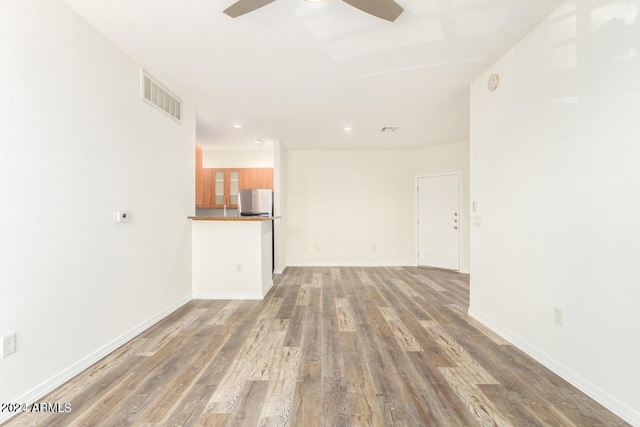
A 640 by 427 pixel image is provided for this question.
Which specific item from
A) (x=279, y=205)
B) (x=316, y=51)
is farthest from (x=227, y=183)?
(x=316, y=51)

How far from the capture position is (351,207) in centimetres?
581

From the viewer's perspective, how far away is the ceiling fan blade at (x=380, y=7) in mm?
1531

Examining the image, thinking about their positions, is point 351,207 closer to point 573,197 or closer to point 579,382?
point 573,197

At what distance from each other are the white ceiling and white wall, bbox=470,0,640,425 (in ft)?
1.36

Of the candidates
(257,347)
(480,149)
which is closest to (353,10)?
(480,149)

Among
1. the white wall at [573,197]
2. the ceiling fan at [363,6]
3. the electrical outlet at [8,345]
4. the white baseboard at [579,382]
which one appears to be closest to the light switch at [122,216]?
the electrical outlet at [8,345]

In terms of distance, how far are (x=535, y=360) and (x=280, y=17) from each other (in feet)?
10.4

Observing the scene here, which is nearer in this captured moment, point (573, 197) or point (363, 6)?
point (363, 6)

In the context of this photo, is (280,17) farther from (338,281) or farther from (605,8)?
(338,281)

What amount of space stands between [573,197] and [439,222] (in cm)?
383

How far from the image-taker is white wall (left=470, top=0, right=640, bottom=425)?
1443 millimetres

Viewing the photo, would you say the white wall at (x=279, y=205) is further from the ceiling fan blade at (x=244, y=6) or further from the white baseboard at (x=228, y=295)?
the ceiling fan blade at (x=244, y=6)

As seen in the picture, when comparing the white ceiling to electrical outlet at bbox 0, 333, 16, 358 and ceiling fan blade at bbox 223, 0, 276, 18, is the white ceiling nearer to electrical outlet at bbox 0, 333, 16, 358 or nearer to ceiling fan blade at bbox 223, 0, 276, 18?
ceiling fan blade at bbox 223, 0, 276, 18

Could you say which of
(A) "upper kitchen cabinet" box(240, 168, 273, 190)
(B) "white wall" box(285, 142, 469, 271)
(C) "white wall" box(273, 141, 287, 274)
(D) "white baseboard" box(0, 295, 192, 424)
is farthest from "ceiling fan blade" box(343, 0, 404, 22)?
(A) "upper kitchen cabinet" box(240, 168, 273, 190)
